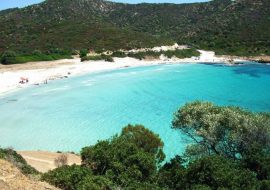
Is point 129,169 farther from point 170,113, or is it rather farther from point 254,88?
point 254,88

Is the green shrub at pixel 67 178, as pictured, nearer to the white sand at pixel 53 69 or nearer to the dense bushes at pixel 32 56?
the white sand at pixel 53 69

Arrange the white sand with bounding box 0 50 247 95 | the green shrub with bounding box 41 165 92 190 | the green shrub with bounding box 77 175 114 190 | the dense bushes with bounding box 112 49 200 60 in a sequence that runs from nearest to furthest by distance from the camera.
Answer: the green shrub with bounding box 77 175 114 190
the green shrub with bounding box 41 165 92 190
the white sand with bounding box 0 50 247 95
the dense bushes with bounding box 112 49 200 60

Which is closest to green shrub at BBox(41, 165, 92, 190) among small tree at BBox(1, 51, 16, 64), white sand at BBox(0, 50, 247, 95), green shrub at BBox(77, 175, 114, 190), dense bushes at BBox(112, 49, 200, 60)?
green shrub at BBox(77, 175, 114, 190)

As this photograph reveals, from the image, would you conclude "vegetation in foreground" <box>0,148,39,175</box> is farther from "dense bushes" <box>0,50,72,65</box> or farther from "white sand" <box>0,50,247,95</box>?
"dense bushes" <box>0,50,72,65</box>

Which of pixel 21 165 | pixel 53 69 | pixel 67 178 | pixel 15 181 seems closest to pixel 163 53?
pixel 53 69

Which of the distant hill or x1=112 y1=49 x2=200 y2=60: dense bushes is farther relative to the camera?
the distant hill

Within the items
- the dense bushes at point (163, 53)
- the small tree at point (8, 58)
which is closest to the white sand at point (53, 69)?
the dense bushes at point (163, 53)

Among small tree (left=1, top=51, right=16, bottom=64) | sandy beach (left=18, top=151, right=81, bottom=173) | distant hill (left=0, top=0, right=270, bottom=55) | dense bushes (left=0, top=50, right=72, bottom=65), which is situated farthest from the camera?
distant hill (left=0, top=0, right=270, bottom=55)
